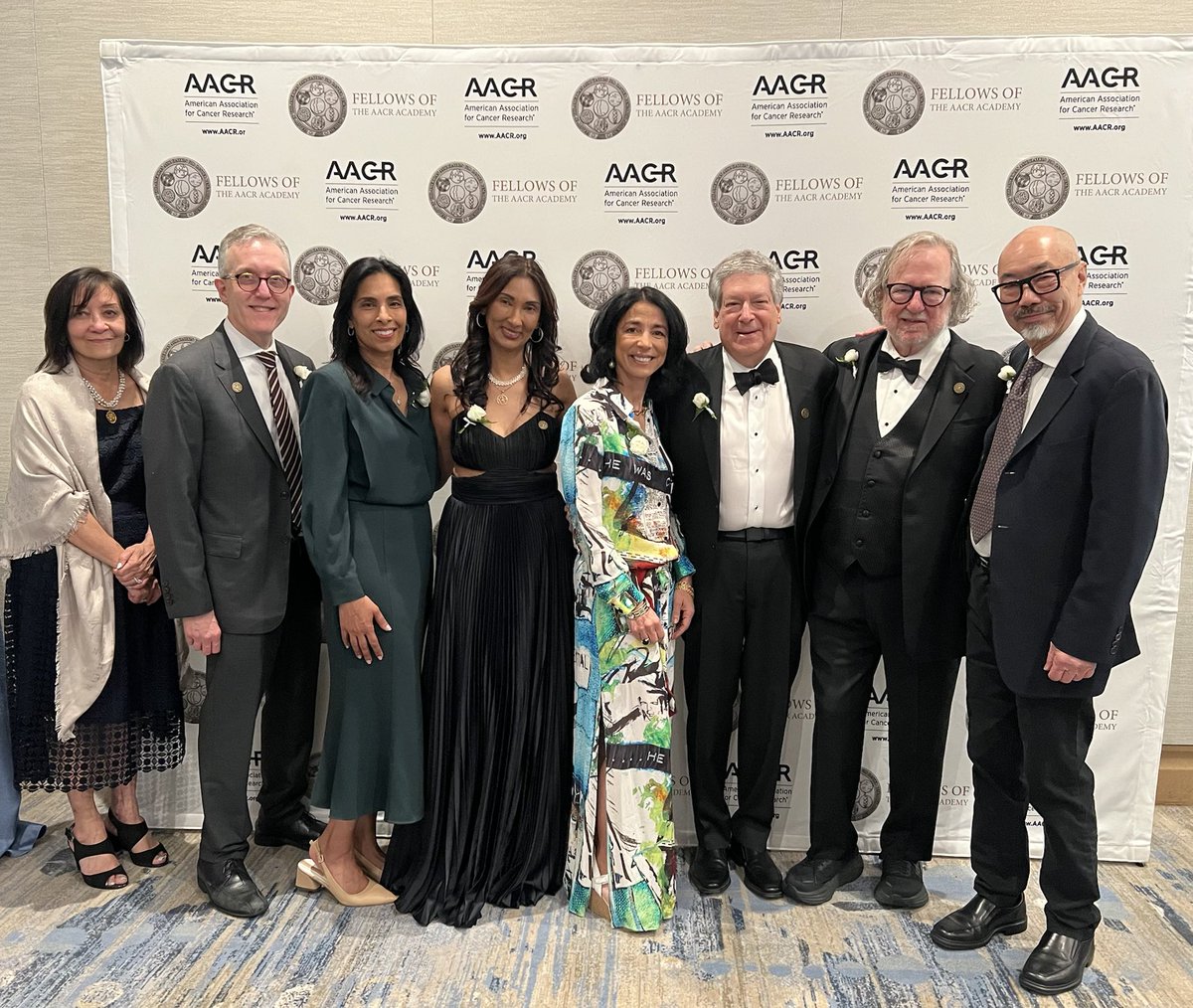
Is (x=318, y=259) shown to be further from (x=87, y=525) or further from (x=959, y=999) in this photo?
(x=959, y=999)

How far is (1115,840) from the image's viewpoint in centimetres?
329

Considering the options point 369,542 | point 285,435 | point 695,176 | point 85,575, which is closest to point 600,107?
point 695,176

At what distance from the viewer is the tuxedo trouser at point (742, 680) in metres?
2.88

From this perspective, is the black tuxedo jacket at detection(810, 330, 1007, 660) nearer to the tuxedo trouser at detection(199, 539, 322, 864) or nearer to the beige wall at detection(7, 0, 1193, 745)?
the beige wall at detection(7, 0, 1193, 745)

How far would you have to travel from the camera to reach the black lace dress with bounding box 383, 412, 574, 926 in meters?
2.82

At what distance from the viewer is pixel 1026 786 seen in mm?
2684

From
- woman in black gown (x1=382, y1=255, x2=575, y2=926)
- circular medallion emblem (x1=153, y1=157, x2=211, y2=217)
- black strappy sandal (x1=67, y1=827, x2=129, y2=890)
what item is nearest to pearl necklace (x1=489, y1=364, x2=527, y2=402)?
woman in black gown (x1=382, y1=255, x2=575, y2=926)

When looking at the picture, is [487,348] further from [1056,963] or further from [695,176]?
[1056,963]

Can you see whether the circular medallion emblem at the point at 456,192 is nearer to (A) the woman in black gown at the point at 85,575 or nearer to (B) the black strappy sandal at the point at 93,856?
(A) the woman in black gown at the point at 85,575

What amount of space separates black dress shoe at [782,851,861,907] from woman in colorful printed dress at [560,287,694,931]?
1.39ft

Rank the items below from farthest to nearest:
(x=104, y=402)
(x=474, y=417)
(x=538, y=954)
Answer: (x=104, y=402), (x=474, y=417), (x=538, y=954)

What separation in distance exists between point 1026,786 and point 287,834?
2436mm

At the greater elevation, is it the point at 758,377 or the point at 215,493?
Answer: the point at 758,377

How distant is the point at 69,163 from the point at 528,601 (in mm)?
2393
